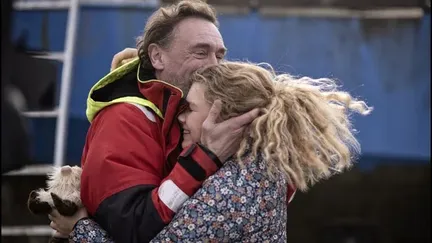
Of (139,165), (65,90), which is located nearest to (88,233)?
(139,165)

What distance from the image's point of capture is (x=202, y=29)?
2.20 m

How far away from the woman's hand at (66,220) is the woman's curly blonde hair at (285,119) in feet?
1.44

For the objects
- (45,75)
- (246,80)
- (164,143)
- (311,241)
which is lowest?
(311,241)

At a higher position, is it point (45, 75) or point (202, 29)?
point (202, 29)

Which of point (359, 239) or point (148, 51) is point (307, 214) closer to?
point (359, 239)

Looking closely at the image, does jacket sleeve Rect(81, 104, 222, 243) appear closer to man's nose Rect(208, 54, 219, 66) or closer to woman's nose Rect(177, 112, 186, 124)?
woman's nose Rect(177, 112, 186, 124)

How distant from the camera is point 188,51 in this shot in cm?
216

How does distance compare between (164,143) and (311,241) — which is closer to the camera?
(164,143)

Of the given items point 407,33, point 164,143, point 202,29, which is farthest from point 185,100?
point 407,33

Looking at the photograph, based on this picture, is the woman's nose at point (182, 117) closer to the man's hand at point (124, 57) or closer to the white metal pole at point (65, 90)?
the man's hand at point (124, 57)

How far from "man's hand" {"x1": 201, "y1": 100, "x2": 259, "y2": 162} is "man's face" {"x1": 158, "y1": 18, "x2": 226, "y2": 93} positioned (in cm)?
22

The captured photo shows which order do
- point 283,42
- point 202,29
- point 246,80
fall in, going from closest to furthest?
1. point 246,80
2. point 202,29
3. point 283,42

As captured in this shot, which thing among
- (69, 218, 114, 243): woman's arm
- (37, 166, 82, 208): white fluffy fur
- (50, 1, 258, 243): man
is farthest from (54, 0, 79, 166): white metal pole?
(69, 218, 114, 243): woman's arm

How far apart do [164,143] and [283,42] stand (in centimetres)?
254
